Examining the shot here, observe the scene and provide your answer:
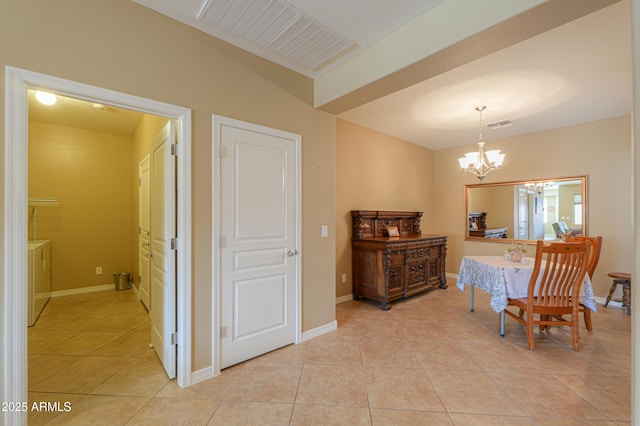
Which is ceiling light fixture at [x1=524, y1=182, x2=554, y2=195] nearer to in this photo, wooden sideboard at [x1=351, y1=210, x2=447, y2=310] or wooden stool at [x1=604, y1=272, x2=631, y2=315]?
wooden stool at [x1=604, y1=272, x2=631, y2=315]

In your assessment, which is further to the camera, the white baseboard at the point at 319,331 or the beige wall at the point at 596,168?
the beige wall at the point at 596,168

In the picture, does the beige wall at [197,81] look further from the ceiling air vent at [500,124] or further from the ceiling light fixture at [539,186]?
the ceiling light fixture at [539,186]

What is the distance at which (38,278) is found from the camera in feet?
11.2

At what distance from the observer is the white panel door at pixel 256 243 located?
89.7 inches

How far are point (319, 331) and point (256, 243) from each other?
4.10 ft

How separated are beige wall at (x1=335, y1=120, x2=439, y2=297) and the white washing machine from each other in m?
3.71

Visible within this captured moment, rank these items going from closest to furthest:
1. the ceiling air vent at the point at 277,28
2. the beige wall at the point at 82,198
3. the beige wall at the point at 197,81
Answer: the beige wall at the point at 197,81
the ceiling air vent at the point at 277,28
the beige wall at the point at 82,198

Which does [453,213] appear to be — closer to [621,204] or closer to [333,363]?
[621,204]

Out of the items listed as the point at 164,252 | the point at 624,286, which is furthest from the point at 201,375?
the point at 624,286

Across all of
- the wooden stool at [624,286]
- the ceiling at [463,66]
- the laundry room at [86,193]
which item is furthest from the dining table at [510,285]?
the laundry room at [86,193]

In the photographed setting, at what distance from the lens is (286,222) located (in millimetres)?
2648

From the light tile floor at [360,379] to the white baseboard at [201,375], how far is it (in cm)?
5

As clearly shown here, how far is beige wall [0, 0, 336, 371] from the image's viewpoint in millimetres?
1566

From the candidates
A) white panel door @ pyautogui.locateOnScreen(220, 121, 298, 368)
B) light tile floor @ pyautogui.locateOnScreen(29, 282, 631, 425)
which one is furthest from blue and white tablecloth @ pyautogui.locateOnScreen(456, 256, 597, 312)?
white panel door @ pyautogui.locateOnScreen(220, 121, 298, 368)
